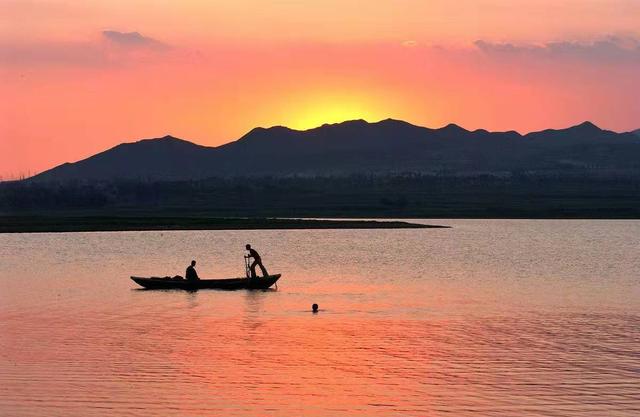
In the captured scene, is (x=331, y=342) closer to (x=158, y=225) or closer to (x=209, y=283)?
(x=209, y=283)

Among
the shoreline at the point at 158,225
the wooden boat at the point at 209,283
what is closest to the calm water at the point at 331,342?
the wooden boat at the point at 209,283

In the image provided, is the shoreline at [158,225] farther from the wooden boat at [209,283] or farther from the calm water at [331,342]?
the wooden boat at [209,283]

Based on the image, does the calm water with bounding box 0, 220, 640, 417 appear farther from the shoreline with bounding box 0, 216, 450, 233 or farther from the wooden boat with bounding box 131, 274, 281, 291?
the shoreline with bounding box 0, 216, 450, 233

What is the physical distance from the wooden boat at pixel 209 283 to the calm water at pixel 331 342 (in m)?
0.68

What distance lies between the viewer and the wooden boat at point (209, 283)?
52.9 metres

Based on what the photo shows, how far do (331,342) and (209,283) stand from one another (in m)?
19.8

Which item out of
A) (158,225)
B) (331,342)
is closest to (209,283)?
(331,342)

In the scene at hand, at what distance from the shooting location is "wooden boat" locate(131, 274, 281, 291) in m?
52.9

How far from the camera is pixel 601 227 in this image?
151000 mm

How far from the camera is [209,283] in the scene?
53375 millimetres

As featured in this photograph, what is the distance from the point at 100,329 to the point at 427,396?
16.4 metres

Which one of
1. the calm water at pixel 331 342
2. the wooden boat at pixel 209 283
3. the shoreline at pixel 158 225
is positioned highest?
the shoreline at pixel 158 225

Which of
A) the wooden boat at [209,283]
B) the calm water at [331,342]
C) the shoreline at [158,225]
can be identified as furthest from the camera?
the shoreline at [158,225]

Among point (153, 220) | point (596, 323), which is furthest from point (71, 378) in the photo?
point (153, 220)
